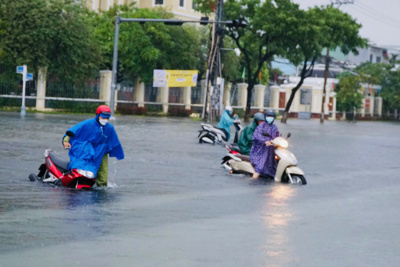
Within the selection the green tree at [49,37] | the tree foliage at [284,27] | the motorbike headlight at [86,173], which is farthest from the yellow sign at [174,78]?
the motorbike headlight at [86,173]

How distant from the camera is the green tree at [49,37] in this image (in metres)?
54.2

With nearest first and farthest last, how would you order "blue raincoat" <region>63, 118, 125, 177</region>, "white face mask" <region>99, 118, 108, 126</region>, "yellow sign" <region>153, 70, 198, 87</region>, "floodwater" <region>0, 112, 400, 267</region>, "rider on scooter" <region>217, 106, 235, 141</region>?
"floodwater" <region>0, 112, 400, 267</region> < "blue raincoat" <region>63, 118, 125, 177</region> < "white face mask" <region>99, 118, 108, 126</region> < "rider on scooter" <region>217, 106, 235, 141</region> < "yellow sign" <region>153, 70, 198, 87</region>

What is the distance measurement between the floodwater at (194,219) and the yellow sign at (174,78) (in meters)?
42.8

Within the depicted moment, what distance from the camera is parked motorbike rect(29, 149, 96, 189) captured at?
47.2 ft

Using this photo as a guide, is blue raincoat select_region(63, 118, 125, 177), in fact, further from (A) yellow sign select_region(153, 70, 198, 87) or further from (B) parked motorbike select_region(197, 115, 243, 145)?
(A) yellow sign select_region(153, 70, 198, 87)

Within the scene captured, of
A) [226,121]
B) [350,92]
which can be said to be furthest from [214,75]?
[350,92]

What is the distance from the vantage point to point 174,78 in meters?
64.6

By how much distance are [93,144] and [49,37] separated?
4164 centimetres

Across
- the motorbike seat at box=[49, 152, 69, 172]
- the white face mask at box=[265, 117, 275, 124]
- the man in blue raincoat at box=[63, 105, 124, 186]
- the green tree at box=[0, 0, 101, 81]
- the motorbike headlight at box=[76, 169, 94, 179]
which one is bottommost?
the motorbike headlight at box=[76, 169, 94, 179]

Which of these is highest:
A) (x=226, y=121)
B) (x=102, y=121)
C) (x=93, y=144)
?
(x=102, y=121)

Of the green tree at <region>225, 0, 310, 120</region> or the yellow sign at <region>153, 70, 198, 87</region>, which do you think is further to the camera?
the yellow sign at <region>153, 70, 198, 87</region>

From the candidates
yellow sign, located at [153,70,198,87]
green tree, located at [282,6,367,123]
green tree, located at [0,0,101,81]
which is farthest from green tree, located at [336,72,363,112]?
green tree, located at [0,0,101,81]

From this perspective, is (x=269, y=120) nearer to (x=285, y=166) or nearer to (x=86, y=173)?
(x=285, y=166)

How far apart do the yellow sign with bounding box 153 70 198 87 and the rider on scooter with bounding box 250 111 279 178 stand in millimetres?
45786
